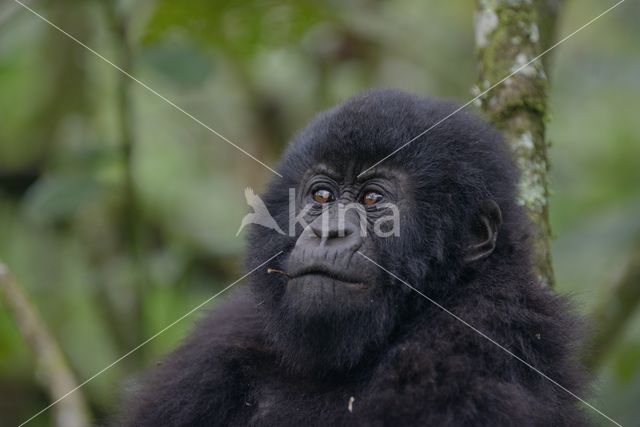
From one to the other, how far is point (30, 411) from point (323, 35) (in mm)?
4120

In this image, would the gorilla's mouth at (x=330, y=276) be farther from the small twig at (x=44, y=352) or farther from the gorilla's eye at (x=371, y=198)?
the small twig at (x=44, y=352)

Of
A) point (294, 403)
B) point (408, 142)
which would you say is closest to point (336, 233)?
point (408, 142)

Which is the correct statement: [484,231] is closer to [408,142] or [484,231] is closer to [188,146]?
[408,142]

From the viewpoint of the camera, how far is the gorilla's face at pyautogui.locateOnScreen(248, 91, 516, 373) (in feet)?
12.7

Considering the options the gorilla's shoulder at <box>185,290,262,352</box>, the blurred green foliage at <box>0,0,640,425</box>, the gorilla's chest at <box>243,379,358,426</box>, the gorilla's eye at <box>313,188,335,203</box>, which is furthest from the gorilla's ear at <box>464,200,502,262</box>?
the blurred green foliage at <box>0,0,640,425</box>

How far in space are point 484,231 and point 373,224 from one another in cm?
47

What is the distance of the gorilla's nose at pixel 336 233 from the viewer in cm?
391

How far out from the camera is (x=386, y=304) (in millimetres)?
3881

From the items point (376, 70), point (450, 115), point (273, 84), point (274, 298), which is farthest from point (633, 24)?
point (274, 298)

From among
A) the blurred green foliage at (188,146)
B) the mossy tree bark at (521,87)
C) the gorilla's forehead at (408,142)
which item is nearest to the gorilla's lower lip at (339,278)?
the gorilla's forehead at (408,142)

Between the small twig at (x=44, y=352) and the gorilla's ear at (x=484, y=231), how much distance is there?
2046mm

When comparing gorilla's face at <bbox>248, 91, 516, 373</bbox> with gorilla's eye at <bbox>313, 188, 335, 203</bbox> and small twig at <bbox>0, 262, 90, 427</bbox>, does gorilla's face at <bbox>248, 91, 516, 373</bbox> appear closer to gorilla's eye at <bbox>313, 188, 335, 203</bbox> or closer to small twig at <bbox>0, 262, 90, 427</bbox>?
gorilla's eye at <bbox>313, 188, 335, 203</bbox>

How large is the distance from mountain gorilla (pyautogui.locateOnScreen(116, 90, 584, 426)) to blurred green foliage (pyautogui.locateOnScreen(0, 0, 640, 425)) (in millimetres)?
1692

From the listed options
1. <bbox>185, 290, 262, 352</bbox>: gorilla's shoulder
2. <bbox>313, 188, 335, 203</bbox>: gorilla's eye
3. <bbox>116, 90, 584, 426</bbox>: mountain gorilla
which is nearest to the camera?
<bbox>116, 90, 584, 426</bbox>: mountain gorilla
